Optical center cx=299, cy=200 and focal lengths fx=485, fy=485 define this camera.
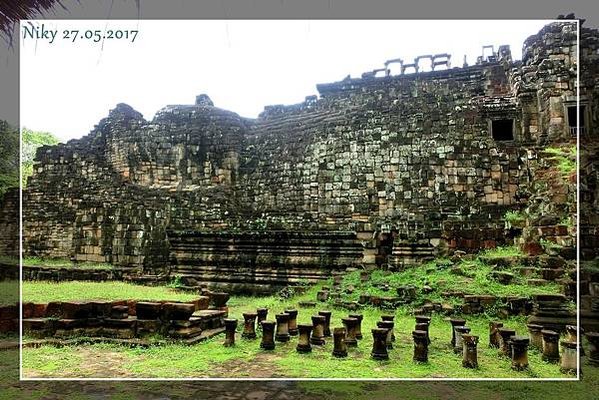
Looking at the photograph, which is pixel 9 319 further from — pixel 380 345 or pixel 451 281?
pixel 451 281

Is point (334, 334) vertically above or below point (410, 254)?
below

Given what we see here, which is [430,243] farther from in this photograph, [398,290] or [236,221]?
[236,221]

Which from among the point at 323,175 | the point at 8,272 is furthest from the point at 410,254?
the point at 8,272

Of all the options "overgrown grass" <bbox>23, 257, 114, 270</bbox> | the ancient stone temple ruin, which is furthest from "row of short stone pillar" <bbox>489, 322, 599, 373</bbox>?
"overgrown grass" <bbox>23, 257, 114, 270</bbox>

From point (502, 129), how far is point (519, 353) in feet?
36.8

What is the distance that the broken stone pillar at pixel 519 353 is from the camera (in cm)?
545

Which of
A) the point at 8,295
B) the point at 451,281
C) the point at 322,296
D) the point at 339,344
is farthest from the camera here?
the point at 322,296

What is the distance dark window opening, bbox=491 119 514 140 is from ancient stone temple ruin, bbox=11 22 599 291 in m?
0.04

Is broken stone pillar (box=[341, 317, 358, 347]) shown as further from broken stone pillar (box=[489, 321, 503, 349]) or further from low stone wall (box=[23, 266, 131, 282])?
low stone wall (box=[23, 266, 131, 282])

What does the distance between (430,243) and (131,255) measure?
8.71 meters

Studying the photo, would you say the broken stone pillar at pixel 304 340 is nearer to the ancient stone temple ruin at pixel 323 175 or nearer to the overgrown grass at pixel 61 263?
the ancient stone temple ruin at pixel 323 175

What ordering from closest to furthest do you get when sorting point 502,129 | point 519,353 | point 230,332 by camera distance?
point 519,353 → point 230,332 → point 502,129

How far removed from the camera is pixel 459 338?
6434 millimetres

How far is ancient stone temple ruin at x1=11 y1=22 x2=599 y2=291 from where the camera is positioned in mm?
13594
